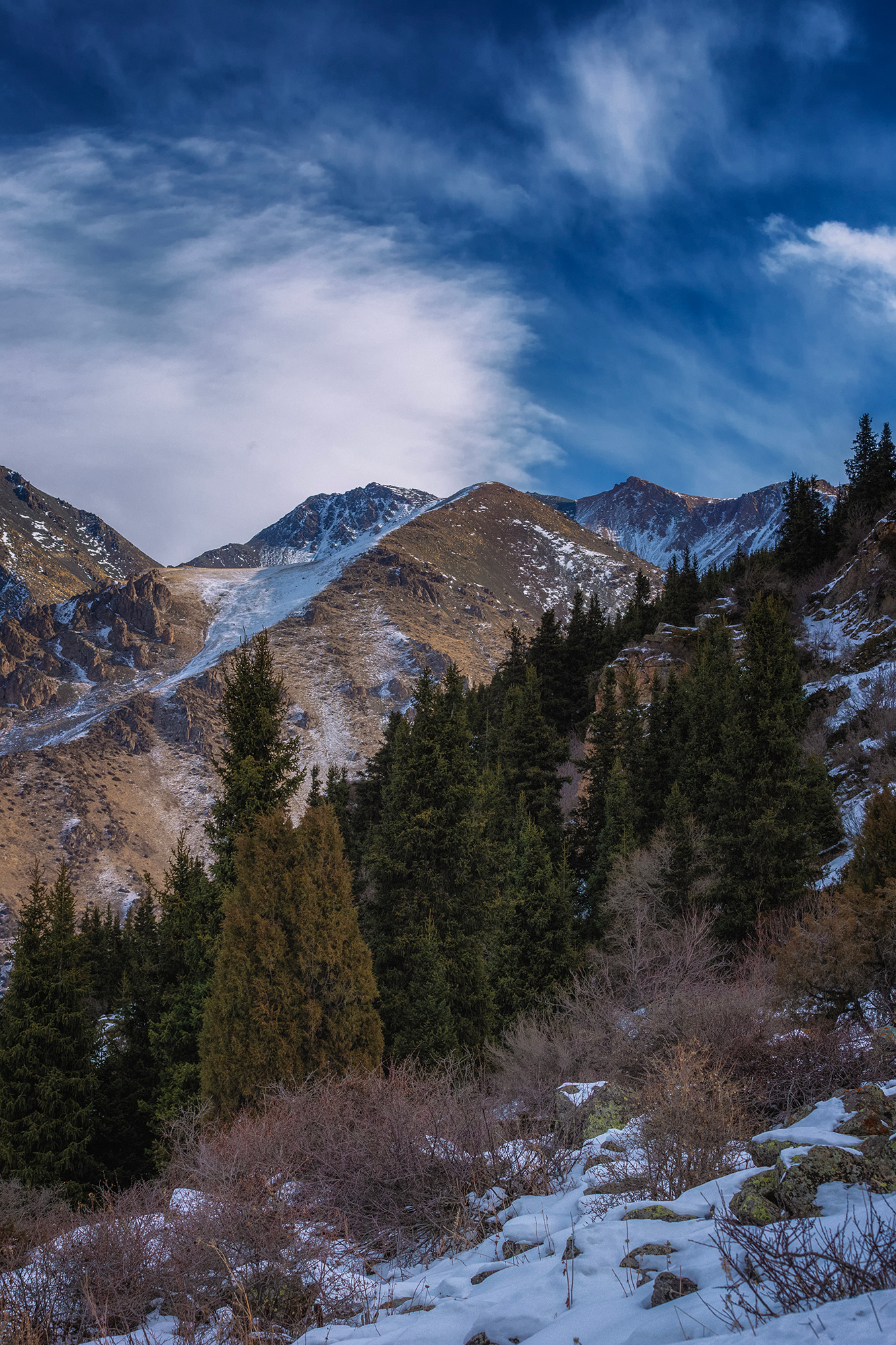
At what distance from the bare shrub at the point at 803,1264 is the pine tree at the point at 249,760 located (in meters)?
15.5

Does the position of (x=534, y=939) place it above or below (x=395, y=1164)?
below

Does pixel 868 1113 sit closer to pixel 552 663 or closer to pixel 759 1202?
pixel 759 1202

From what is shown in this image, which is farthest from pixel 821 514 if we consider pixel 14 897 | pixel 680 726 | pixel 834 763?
pixel 14 897

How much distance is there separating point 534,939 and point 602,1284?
2051 centimetres

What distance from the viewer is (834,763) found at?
3114cm

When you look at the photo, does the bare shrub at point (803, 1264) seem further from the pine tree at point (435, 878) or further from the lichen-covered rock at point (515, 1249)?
the pine tree at point (435, 878)

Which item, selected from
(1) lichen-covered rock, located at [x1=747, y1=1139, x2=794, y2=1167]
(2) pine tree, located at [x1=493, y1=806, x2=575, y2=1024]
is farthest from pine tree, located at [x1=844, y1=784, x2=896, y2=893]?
(2) pine tree, located at [x1=493, y1=806, x2=575, y2=1024]

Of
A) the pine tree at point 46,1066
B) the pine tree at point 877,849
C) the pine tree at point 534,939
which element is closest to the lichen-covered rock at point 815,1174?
the pine tree at point 877,849

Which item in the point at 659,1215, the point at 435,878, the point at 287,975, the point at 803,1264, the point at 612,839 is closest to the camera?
the point at 803,1264

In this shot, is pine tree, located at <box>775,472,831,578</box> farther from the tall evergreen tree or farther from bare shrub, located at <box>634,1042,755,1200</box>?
bare shrub, located at <box>634,1042,755,1200</box>

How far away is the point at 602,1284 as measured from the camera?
450 cm

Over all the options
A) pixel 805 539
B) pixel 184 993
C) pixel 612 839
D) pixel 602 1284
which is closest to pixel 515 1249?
pixel 602 1284

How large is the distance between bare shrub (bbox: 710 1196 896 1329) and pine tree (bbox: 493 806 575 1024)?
19.7m

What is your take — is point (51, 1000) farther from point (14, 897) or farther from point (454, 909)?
point (14, 897)
